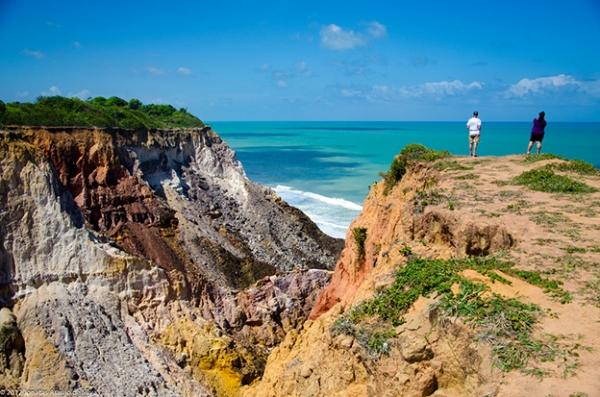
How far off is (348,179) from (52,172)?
50.6m

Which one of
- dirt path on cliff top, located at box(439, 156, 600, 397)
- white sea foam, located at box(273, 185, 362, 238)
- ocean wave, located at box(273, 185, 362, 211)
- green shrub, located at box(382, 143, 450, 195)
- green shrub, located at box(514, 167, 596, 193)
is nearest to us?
dirt path on cliff top, located at box(439, 156, 600, 397)

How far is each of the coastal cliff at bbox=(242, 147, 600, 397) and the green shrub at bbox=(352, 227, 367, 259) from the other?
2.02 meters

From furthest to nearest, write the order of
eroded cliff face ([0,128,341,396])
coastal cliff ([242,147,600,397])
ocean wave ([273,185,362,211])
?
Result: ocean wave ([273,185,362,211]), eroded cliff face ([0,128,341,396]), coastal cliff ([242,147,600,397])

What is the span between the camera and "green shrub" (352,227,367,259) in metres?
17.3

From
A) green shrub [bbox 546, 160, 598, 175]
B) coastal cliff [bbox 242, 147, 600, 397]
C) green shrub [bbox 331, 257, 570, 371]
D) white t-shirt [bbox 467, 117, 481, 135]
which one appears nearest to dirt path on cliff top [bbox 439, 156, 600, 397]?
coastal cliff [bbox 242, 147, 600, 397]

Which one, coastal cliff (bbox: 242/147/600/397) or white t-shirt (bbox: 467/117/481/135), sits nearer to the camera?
coastal cliff (bbox: 242/147/600/397)

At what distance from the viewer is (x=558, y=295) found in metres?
9.16

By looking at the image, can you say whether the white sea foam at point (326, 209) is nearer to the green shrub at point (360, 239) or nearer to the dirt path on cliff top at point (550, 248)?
the green shrub at point (360, 239)

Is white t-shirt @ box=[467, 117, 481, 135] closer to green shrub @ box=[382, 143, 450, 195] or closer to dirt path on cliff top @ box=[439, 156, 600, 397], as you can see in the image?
green shrub @ box=[382, 143, 450, 195]

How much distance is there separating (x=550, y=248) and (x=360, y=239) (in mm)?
7217

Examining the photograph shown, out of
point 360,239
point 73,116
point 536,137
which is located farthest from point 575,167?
point 73,116

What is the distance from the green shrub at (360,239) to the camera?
17.3 metres

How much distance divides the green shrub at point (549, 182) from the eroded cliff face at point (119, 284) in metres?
12.2

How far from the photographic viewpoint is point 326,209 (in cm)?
5269
